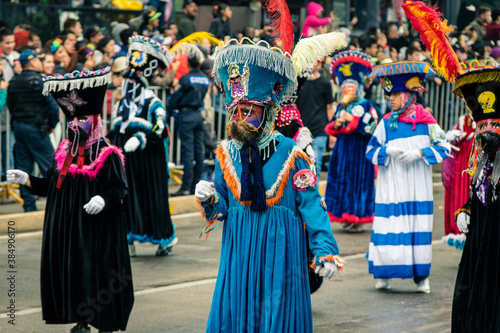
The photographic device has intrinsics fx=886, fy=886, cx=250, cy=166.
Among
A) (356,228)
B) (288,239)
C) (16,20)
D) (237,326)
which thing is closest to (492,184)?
(288,239)

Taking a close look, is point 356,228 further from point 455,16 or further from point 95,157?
point 455,16

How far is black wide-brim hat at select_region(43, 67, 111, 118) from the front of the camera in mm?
6992

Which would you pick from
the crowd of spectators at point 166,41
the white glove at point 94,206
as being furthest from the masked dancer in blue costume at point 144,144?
the white glove at point 94,206

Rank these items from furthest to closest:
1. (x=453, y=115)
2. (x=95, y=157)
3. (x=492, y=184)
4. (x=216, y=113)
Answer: (x=453, y=115)
(x=216, y=113)
(x=95, y=157)
(x=492, y=184)

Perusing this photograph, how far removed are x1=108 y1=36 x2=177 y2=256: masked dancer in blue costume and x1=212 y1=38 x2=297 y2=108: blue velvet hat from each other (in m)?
4.78

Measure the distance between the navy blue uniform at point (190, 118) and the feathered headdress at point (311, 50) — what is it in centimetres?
748

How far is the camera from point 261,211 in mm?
5453

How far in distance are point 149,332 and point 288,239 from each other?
2.44 m

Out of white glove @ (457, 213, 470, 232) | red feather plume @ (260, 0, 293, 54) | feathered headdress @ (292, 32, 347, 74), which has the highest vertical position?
A: red feather plume @ (260, 0, 293, 54)

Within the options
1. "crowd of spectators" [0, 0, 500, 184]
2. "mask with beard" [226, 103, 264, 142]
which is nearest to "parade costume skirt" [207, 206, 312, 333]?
"mask with beard" [226, 103, 264, 142]

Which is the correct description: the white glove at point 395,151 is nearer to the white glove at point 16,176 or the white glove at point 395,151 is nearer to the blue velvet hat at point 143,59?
the blue velvet hat at point 143,59

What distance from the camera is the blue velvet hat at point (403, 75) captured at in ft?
29.5

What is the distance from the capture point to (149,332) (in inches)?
292

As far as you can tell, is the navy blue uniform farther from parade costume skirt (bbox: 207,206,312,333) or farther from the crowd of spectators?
parade costume skirt (bbox: 207,206,312,333)
